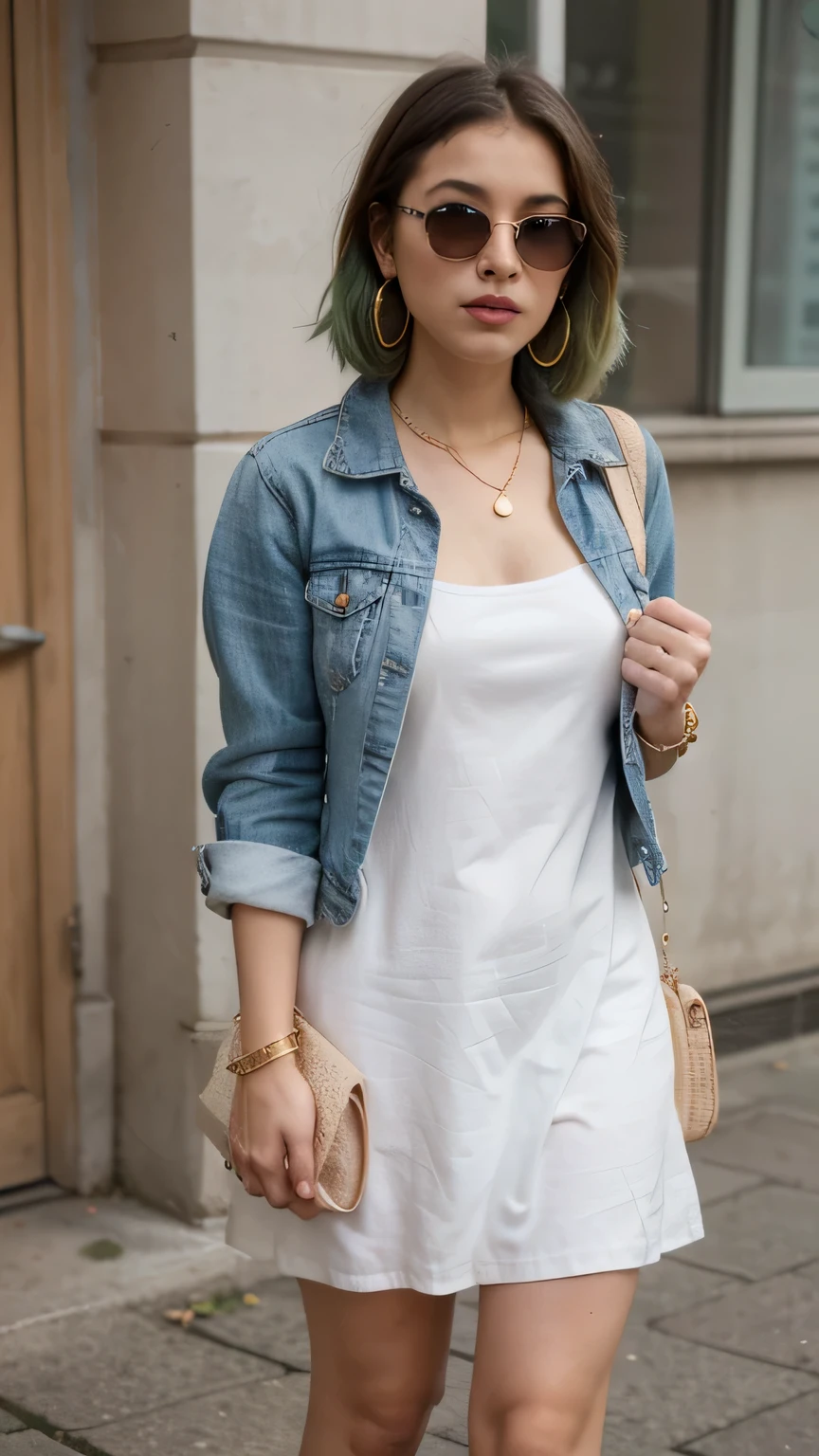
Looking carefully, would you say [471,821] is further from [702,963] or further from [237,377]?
[702,963]

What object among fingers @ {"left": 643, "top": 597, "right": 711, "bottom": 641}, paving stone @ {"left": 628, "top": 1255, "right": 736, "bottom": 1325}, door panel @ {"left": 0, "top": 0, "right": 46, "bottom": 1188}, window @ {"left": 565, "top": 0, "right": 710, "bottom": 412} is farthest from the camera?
window @ {"left": 565, "top": 0, "right": 710, "bottom": 412}

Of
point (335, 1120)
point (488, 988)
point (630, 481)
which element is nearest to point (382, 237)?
point (630, 481)

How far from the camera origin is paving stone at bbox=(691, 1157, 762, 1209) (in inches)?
181

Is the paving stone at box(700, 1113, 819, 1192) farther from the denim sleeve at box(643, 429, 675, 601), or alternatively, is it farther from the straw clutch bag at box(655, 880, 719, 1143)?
the denim sleeve at box(643, 429, 675, 601)

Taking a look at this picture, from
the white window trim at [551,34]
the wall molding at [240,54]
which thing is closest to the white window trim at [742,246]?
the white window trim at [551,34]

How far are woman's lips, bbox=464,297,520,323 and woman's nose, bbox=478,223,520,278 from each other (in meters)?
0.03

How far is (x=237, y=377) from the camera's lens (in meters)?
3.96

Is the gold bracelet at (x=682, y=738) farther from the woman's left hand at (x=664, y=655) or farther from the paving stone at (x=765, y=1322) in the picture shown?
the paving stone at (x=765, y=1322)

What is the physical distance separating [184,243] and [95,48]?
53cm

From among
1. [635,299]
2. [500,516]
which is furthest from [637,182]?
[500,516]

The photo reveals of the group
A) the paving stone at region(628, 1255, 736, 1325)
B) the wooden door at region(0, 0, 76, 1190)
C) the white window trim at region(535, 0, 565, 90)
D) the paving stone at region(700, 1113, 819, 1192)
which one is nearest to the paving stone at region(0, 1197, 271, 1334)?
the wooden door at region(0, 0, 76, 1190)

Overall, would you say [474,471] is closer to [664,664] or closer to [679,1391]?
[664,664]

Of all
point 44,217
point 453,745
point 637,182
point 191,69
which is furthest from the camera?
point 637,182

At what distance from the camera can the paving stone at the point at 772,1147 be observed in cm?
475
